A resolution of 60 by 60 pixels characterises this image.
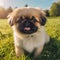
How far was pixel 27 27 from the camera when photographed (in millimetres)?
2426

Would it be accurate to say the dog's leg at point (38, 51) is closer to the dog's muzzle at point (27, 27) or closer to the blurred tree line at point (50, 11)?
the dog's muzzle at point (27, 27)

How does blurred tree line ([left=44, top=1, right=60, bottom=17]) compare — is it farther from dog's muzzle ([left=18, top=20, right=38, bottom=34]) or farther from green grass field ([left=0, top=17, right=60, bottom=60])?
dog's muzzle ([left=18, top=20, right=38, bottom=34])

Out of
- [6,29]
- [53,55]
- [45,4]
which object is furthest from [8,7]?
[53,55]

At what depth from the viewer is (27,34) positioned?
253cm

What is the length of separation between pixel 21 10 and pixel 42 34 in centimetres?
41

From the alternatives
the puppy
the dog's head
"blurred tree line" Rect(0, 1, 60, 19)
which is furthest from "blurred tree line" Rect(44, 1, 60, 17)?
the dog's head

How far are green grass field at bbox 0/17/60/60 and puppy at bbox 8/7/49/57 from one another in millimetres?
135

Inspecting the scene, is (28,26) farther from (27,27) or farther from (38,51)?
(38,51)

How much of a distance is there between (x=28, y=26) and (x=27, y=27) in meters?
0.02

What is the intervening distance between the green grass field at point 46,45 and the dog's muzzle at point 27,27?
342mm

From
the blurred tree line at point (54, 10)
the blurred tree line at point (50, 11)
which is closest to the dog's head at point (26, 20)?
the blurred tree line at point (50, 11)

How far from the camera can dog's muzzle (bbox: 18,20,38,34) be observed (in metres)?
2.42

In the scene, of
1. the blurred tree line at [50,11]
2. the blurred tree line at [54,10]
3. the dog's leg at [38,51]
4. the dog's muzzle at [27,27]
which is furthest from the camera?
the blurred tree line at [54,10]

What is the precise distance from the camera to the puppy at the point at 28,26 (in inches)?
95.8
